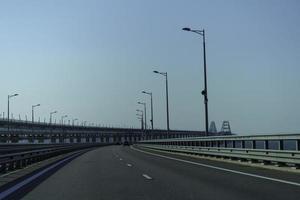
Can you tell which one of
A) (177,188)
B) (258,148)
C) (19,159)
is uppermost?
(258,148)

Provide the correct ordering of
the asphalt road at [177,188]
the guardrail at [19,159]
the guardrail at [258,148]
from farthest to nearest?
1. the guardrail at [19,159]
2. the guardrail at [258,148]
3. the asphalt road at [177,188]

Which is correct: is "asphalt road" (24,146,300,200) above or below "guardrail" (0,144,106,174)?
below

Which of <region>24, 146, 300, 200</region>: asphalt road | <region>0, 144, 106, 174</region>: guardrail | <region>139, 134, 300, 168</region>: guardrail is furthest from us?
<region>0, 144, 106, 174</region>: guardrail

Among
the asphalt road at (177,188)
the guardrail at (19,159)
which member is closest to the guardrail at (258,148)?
the asphalt road at (177,188)

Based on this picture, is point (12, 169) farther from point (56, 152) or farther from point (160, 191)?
point (56, 152)

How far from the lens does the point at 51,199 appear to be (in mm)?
14453

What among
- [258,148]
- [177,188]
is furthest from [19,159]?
[177,188]

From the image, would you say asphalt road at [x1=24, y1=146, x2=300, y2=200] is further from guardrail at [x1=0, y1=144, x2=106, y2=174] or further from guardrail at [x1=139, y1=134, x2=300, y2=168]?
guardrail at [x1=0, y1=144, x2=106, y2=174]

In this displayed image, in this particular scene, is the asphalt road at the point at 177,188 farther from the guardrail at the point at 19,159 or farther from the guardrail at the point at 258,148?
the guardrail at the point at 19,159

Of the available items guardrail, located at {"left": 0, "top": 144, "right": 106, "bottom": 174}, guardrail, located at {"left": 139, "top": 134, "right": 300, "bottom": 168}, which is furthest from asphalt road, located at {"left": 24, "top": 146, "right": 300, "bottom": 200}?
guardrail, located at {"left": 0, "top": 144, "right": 106, "bottom": 174}

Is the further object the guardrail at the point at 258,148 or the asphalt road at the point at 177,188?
the guardrail at the point at 258,148

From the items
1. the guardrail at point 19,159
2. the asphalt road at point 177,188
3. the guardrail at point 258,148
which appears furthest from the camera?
the guardrail at point 19,159

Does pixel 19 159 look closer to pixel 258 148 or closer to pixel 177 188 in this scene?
pixel 258 148

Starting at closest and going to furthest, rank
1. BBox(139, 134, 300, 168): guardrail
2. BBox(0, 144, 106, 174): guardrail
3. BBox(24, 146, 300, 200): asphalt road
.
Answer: BBox(24, 146, 300, 200): asphalt road
BBox(139, 134, 300, 168): guardrail
BBox(0, 144, 106, 174): guardrail
